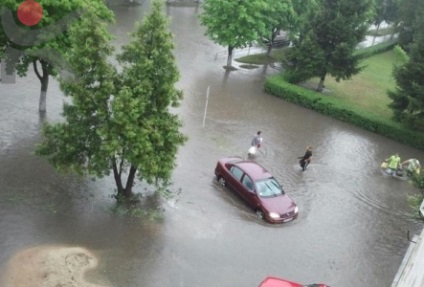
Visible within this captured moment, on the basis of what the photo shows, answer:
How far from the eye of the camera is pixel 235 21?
33.5 m

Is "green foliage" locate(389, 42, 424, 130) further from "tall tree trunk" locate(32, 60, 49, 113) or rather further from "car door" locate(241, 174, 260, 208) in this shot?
"tall tree trunk" locate(32, 60, 49, 113)

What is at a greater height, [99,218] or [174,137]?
[174,137]

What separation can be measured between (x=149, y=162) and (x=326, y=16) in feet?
65.7

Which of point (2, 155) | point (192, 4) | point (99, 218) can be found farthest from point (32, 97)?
point (192, 4)

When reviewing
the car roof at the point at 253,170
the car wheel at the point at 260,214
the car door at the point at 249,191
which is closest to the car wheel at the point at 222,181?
the car roof at the point at 253,170

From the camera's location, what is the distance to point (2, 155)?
1986 cm

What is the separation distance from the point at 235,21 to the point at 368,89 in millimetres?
11031

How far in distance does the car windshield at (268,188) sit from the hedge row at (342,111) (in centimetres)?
1187

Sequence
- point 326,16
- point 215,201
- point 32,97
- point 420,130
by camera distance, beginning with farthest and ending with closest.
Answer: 1. point 326,16
2. point 420,130
3. point 32,97
4. point 215,201

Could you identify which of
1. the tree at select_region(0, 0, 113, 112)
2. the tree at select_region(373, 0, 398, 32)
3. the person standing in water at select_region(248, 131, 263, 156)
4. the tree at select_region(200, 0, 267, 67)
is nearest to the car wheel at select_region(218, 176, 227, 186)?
the person standing in water at select_region(248, 131, 263, 156)

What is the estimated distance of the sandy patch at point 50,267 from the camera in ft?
46.1

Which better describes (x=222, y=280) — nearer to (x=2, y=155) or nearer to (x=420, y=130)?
(x=2, y=155)

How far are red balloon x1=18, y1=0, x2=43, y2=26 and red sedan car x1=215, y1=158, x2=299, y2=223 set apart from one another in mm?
9363

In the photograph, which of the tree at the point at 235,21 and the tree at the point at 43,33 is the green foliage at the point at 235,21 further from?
the tree at the point at 43,33
